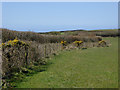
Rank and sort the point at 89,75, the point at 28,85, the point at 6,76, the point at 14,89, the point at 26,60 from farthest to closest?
the point at 26,60
the point at 89,75
the point at 6,76
the point at 28,85
the point at 14,89

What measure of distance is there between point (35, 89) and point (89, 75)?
2.16 metres

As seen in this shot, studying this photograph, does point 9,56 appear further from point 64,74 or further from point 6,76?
point 64,74

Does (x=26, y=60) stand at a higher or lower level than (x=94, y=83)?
higher

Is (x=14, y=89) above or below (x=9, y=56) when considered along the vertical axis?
below

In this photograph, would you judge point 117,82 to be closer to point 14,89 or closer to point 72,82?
point 72,82

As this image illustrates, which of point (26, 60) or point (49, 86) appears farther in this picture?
point (26, 60)

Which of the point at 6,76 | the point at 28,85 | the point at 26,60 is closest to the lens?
the point at 28,85

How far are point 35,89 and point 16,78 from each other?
3.49ft

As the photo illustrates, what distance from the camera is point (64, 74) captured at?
212 inches

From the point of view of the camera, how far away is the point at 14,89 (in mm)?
3967

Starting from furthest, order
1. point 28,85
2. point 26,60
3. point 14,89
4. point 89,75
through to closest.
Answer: point 26,60 < point 89,75 < point 28,85 < point 14,89

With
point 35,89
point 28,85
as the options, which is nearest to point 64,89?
point 35,89

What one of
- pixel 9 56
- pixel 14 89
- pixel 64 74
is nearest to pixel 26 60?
pixel 9 56

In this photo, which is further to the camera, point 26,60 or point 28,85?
point 26,60
